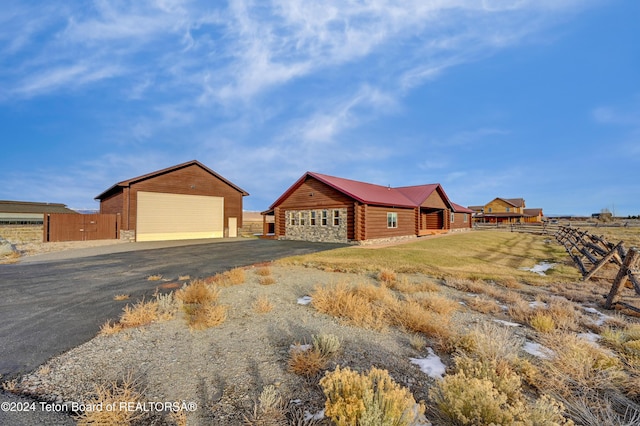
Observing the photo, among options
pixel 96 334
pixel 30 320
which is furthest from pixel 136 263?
pixel 96 334

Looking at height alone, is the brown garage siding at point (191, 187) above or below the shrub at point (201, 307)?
above

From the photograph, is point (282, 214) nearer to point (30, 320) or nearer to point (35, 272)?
point (35, 272)

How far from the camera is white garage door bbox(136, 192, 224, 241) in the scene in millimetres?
23641

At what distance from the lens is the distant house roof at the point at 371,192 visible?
22.5 meters

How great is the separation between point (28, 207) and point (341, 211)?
48813mm

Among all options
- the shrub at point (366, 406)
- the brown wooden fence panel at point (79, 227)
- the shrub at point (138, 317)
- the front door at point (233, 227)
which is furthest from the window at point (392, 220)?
the brown wooden fence panel at point (79, 227)

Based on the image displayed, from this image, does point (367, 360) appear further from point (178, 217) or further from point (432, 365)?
point (178, 217)

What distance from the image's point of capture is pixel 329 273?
1073 centimetres

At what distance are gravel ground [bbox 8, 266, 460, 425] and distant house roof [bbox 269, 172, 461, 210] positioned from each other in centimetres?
1672

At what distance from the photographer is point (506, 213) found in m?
71.1

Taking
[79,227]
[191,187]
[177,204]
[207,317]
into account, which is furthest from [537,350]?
[79,227]

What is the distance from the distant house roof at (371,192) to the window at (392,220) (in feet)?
3.49

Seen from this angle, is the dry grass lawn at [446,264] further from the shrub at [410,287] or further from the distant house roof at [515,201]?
the distant house roof at [515,201]

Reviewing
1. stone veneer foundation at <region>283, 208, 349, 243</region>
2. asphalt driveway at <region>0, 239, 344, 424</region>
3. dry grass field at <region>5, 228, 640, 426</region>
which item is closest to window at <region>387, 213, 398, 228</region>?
stone veneer foundation at <region>283, 208, 349, 243</region>
